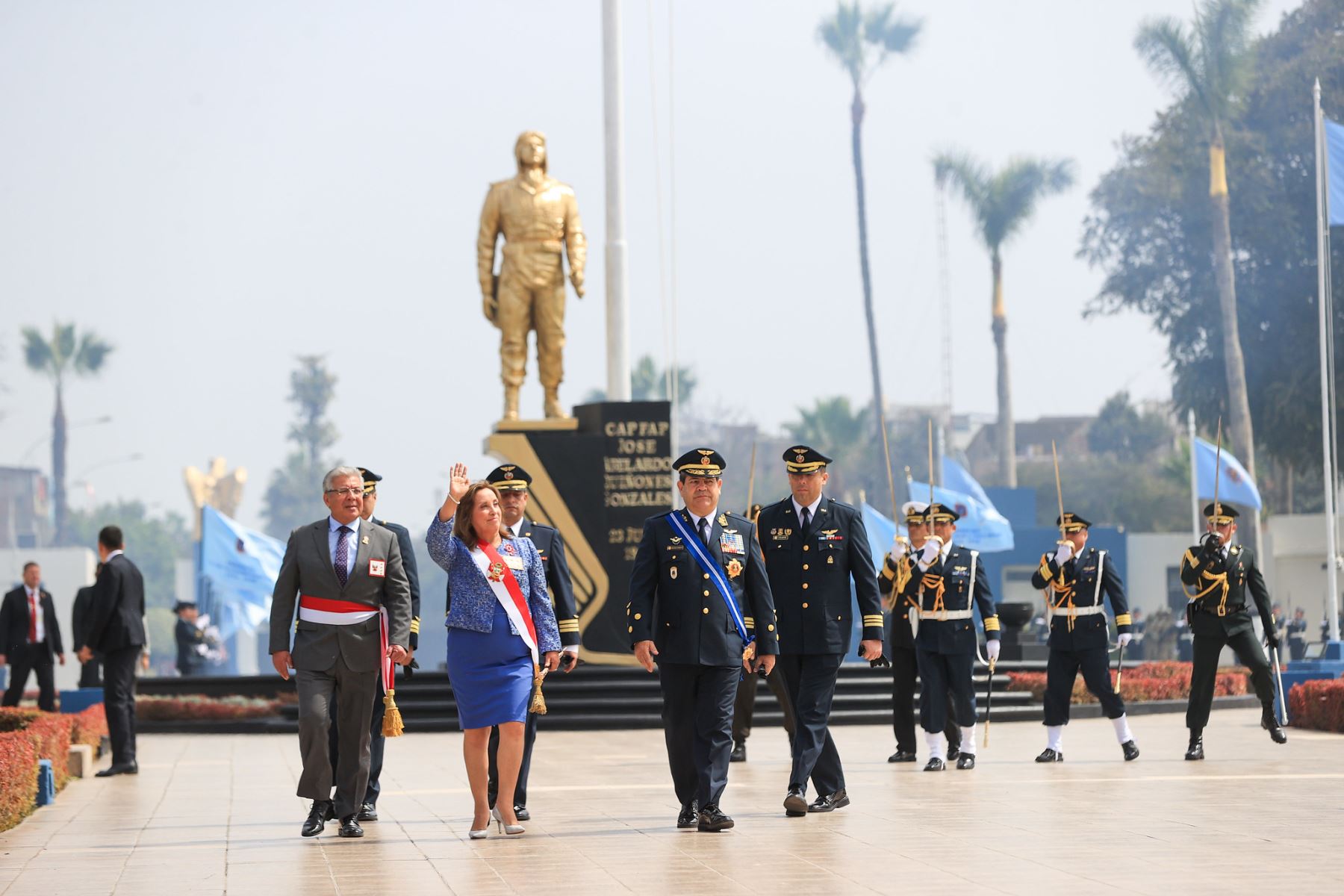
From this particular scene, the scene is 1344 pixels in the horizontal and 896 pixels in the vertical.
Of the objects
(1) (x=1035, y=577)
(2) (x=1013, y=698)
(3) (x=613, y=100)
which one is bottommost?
(2) (x=1013, y=698)

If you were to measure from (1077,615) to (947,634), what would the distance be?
1.43 metres

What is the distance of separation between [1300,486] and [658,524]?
51.4 m

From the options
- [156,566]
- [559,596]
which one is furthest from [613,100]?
[156,566]

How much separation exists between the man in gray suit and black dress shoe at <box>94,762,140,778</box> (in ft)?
16.8

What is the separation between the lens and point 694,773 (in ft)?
Answer: 31.7

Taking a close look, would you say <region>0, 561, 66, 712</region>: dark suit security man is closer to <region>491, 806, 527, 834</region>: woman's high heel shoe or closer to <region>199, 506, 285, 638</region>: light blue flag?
<region>199, 506, 285, 638</region>: light blue flag

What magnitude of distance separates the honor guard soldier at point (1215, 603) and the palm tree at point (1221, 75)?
31207 mm

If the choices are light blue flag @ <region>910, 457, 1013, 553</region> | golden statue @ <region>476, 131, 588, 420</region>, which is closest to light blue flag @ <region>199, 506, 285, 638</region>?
golden statue @ <region>476, 131, 588, 420</region>

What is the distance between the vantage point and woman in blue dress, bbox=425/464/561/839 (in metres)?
9.18

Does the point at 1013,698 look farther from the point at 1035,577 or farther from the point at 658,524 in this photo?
the point at 658,524

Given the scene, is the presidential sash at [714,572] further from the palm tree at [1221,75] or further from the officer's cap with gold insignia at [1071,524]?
the palm tree at [1221,75]

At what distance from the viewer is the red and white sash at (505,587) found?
30.1ft

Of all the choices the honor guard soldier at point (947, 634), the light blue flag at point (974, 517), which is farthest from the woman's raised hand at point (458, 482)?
the light blue flag at point (974, 517)

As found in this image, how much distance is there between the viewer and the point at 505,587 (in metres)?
9.20
